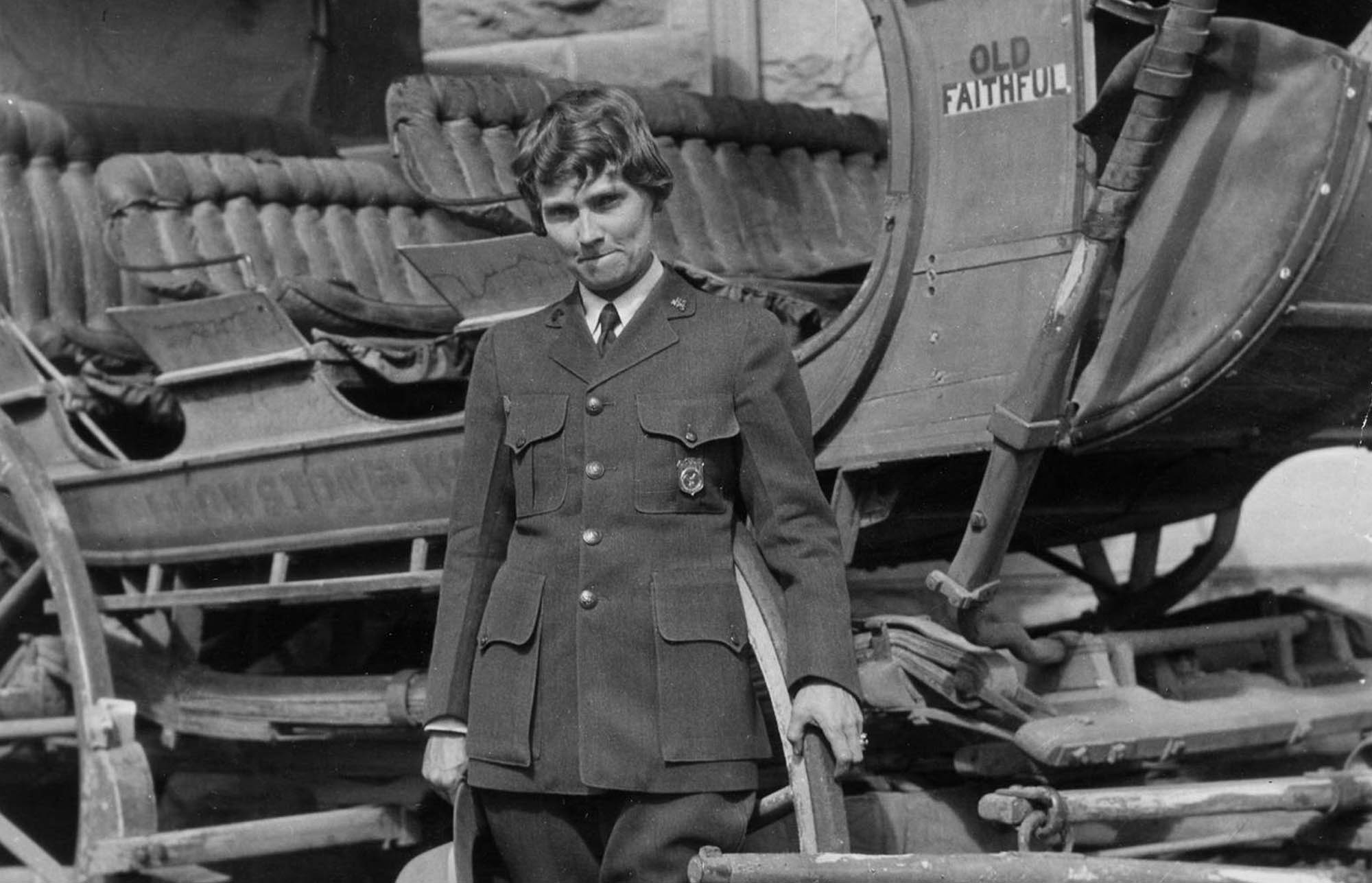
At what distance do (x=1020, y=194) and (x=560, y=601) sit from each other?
1038 mm

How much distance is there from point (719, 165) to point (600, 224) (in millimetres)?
2451

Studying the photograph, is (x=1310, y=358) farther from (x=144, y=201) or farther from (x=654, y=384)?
(x=144, y=201)

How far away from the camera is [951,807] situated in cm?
333

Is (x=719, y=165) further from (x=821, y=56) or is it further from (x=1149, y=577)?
(x=821, y=56)

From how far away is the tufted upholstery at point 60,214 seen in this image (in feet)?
15.7

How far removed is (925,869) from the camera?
2.50 meters

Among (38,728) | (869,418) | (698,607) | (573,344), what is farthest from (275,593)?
(698,607)

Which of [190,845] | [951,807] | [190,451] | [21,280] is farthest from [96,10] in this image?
[951,807]

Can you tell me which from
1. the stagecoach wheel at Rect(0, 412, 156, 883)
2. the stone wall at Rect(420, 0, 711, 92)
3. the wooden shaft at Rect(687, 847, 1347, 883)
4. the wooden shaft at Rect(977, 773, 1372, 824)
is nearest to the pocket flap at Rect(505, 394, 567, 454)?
the wooden shaft at Rect(687, 847, 1347, 883)

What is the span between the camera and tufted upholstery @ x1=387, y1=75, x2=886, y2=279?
4.31 meters

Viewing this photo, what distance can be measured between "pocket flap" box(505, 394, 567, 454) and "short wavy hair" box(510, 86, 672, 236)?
24cm

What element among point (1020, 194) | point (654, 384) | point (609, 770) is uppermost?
point (1020, 194)

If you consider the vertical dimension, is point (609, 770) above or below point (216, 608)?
below

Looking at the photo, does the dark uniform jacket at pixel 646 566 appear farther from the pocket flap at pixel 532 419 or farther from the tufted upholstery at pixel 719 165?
the tufted upholstery at pixel 719 165
